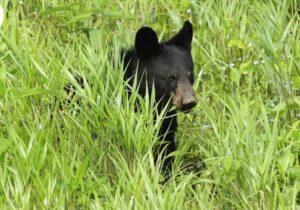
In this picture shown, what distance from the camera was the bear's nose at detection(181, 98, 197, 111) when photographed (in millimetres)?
6141

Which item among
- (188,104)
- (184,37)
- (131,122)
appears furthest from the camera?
(184,37)

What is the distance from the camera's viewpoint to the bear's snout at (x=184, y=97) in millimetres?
6152

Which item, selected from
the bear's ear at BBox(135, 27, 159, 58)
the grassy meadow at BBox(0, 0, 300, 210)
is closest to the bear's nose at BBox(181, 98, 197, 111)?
the grassy meadow at BBox(0, 0, 300, 210)

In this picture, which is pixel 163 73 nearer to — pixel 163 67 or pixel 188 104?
pixel 163 67

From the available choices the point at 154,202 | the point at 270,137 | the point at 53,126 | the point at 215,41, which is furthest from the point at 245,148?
the point at 215,41

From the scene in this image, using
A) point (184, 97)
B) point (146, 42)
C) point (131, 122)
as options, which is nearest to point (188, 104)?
point (184, 97)

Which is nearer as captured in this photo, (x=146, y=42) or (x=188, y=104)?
(x=188, y=104)

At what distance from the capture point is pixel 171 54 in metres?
6.64

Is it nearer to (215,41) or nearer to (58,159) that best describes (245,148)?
(58,159)

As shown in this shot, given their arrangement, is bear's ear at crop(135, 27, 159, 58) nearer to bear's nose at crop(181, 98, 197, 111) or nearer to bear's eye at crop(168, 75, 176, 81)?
bear's eye at crop(168, 75, 176, 81)

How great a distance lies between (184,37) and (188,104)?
800 mm

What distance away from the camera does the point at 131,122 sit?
18.0 feet

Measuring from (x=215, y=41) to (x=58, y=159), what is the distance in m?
2.43

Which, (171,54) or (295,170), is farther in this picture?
(171,54)
